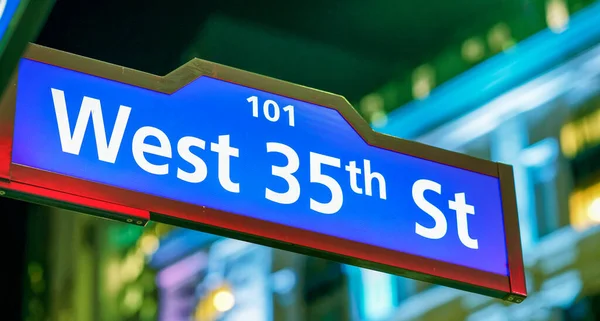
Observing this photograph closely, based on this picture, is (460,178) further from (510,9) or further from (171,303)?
(171,303)

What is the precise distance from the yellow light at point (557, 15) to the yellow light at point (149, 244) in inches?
204

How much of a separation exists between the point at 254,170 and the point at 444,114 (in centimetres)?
781

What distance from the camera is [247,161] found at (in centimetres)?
308

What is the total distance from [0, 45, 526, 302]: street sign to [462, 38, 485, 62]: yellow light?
6915mm

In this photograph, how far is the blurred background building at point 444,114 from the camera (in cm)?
898

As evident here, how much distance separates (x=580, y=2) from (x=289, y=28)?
222cm

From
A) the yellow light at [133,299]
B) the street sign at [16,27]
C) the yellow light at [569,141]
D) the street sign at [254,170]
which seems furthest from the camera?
the yellow light at [133,299]

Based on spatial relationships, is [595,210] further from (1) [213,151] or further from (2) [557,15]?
(1) [213,151]

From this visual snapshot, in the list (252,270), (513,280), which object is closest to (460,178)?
(513,280)

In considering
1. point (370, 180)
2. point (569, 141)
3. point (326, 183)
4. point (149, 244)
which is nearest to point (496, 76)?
point (569, 141)

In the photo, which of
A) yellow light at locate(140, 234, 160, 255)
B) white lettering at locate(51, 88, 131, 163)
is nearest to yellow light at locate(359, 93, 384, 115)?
yellow light at locate(140, 234, 160, 255)

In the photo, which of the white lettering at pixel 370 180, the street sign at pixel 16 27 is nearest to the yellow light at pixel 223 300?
the white lettering at pixel 370 180

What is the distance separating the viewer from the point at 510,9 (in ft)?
31.6

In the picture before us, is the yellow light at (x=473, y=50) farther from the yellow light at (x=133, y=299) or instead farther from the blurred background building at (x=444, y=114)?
the yellow light at (x=133, y=299)
